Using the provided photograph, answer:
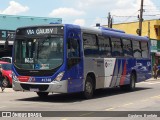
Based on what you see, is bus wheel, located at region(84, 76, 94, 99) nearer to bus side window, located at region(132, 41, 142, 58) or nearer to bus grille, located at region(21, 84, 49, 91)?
bus grille, located at region(21, 84, 49, 91)

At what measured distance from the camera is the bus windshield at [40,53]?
51.9 feet

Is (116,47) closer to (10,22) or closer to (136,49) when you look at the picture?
(136,49)

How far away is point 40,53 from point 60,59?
91 centimetres

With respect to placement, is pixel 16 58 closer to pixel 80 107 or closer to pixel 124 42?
pixel 80 107

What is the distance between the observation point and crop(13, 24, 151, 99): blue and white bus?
15.7 meters

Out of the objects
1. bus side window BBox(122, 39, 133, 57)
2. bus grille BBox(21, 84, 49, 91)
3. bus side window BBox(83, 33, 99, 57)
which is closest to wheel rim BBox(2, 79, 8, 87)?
bus side window BBox(122, 39, 133, 57)

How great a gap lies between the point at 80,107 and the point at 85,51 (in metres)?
3.54

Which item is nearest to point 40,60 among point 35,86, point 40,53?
point 40,53

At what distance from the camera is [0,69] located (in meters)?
21.9

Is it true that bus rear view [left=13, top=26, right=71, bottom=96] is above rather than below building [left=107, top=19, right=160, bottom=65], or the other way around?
below

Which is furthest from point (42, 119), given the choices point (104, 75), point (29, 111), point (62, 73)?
point (104, 75)

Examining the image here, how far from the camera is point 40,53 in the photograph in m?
16.1

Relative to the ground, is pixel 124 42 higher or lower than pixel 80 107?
higher

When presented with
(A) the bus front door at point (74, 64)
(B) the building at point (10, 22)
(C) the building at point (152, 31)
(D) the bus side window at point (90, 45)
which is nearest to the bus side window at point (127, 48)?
(D) the bus side window at point (90, 45)
